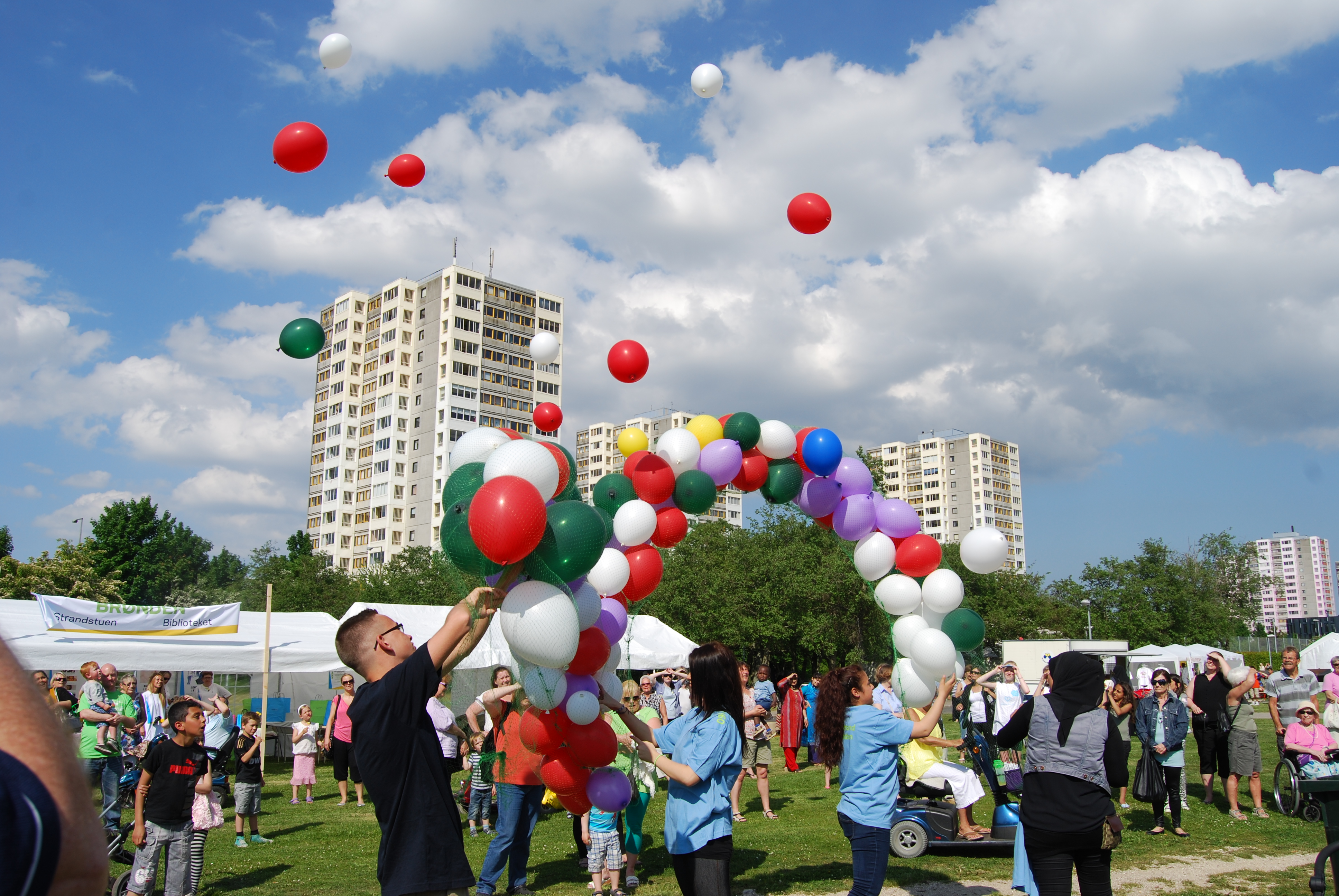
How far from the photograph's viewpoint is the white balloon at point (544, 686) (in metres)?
5.11

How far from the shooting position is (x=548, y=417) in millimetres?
8227

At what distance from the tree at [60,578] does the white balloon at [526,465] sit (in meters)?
40.4

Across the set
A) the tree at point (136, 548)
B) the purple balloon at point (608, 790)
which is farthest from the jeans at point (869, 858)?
the tree at point (136, 548)

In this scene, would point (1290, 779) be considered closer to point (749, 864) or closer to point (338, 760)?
point (749, 864)

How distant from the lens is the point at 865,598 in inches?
1369

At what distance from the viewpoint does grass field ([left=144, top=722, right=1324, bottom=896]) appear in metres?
7.70

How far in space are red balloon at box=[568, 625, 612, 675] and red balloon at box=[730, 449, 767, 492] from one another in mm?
2618

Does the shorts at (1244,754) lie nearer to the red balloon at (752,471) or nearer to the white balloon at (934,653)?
the white balloon at (934,653)

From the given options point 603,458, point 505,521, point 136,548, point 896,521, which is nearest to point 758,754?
point 896,521

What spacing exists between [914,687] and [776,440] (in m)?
2.45

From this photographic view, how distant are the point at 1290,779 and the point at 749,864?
7176 mm

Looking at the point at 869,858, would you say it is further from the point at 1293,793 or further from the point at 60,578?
the point at 60,578

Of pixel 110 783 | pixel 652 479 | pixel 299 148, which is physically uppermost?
pixel 299 148

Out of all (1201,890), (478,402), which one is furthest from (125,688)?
(478,402)
